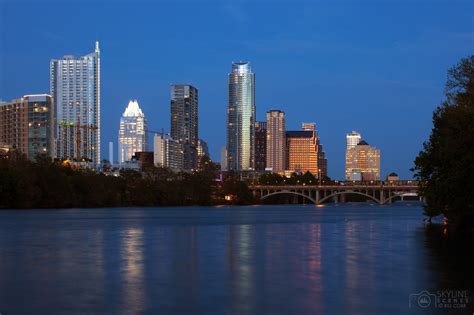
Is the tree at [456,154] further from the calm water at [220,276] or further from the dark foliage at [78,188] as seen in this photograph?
the dark foliage at [78,188]

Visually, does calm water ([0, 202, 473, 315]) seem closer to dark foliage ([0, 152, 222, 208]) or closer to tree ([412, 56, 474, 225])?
tree ([412, 56, 474, 225])

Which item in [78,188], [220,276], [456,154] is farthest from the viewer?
[78,188]

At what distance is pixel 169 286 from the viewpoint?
81.3 feet

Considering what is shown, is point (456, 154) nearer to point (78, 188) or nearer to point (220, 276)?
point (220, 276)

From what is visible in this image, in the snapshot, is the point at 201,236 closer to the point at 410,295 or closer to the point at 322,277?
the point at 322,277

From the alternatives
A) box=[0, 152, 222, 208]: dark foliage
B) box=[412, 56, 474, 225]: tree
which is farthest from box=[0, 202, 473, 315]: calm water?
box=[0, 152, 222, 208]: dark foliage

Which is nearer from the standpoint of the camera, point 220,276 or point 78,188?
point 220,276

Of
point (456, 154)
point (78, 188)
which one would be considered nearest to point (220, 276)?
point (456, 154)

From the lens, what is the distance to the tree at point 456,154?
150ft

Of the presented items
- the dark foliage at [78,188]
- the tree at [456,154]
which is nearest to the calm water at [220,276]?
the tree at [456,154]

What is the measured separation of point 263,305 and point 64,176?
124 m

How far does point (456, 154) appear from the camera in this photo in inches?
1845

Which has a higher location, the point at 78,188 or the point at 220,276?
the point at 78,188

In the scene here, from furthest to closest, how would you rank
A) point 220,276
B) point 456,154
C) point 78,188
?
point 78,188 → point 456,154 → point 220,276
